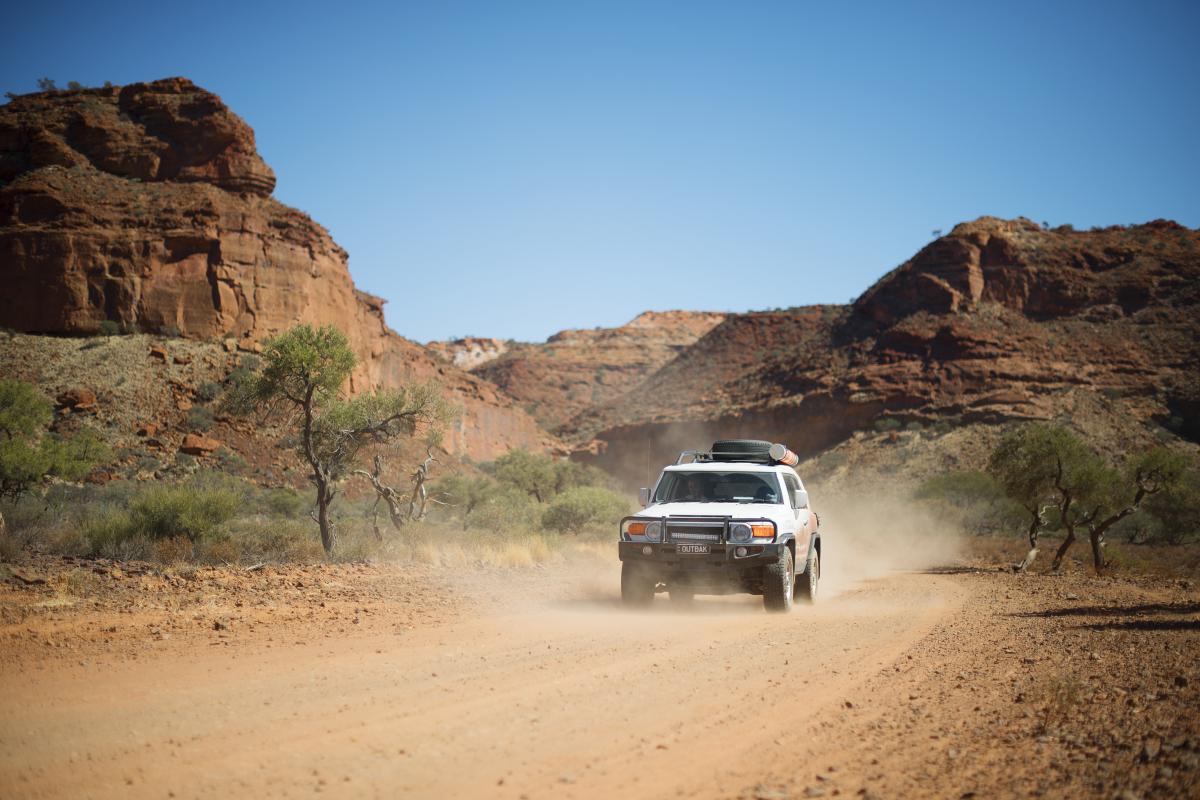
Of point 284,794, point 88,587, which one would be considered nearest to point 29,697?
point 284,794

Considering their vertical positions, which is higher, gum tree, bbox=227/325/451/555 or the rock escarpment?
the rock escarpment

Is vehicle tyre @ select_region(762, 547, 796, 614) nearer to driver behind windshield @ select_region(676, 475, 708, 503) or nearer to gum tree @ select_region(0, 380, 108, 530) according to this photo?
driver behind windshield @ select_region(676, 475, 708, 503)

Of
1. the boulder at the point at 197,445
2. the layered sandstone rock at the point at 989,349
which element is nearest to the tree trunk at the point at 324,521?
the boulder at the point at 197,445

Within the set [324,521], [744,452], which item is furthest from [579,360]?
[744,452]

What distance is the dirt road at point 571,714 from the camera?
4.02 m

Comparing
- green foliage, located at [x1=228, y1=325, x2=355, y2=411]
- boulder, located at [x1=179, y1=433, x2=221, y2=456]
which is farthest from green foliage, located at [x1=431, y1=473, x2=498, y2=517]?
green foliage, located at [x1=228, y1=325, x2=355, y2=411]

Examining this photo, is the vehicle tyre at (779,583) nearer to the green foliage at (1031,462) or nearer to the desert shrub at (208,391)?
the green foliage at (1031,462)

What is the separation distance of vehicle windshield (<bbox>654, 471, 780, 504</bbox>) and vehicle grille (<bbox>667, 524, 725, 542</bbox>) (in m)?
1.23

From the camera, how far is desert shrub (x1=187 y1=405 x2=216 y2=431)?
3775 centimetres

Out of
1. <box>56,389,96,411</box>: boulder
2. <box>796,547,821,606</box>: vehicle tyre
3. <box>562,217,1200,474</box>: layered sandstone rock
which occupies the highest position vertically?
<box>562,217,1200,474</box>: layered sandstone rock

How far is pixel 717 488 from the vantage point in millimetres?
12039

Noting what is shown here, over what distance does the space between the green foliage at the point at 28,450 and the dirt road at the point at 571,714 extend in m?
12.2

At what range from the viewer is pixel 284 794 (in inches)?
149

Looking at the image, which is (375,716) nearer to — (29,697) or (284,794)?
(284,794)
